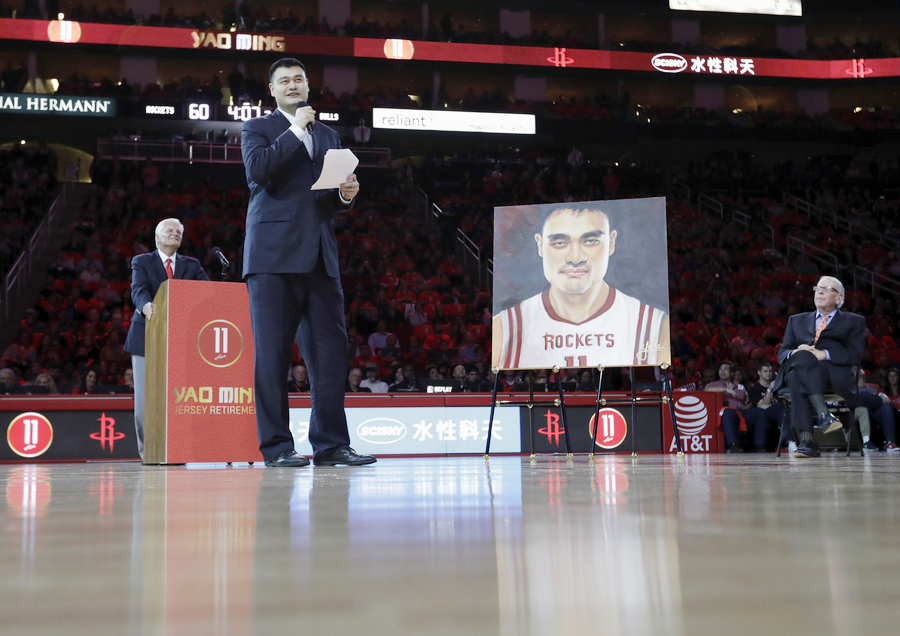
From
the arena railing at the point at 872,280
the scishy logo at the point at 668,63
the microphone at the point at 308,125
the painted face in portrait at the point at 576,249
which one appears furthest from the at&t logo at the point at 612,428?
the scishy logo at the point at 668,63

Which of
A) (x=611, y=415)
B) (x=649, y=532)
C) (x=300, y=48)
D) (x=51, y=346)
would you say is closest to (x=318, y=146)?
(x=649, y=532)

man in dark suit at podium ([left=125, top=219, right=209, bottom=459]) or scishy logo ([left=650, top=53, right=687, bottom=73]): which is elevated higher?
scishy logo ([left=650, top=53, right=687, bottom=73])

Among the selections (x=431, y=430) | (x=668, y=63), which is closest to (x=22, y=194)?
(x=431, y=430)

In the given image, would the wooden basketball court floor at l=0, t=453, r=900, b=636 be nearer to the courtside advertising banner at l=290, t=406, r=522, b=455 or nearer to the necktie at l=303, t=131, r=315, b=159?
the necktie at l=303, t=131, r=315, b=159

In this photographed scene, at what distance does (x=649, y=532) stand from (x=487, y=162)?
57.0 ft

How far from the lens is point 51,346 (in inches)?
392

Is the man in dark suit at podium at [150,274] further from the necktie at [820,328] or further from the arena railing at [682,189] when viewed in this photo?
the arena railing at [682,189]

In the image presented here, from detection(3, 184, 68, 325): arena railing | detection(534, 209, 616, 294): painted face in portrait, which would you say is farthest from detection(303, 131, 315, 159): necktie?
detection(3, 184, 68, 325): arena railing

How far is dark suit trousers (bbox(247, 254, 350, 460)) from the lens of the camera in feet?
10.4

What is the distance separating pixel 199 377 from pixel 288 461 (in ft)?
3.32

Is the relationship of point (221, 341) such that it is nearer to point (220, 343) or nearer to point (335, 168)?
point (220, 343)

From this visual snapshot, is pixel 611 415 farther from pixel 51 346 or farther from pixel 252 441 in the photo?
pixel 51 346

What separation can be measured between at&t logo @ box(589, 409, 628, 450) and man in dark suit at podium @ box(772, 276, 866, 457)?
249cm

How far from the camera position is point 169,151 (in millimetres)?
16062
